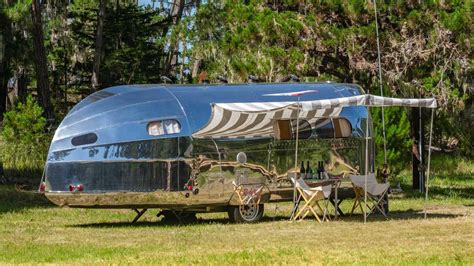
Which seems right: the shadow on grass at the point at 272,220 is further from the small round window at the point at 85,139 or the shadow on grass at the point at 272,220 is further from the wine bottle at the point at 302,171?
the small round window at the point at 85,139

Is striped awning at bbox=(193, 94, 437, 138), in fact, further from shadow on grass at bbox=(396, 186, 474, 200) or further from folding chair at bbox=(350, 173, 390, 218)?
shadow on grass at bbox=(396, 186, 474, 200)

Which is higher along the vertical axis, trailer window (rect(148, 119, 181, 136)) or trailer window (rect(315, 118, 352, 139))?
trailer window (rect(148, 119, 181, 136))

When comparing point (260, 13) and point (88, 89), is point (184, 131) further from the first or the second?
point (88, 89)

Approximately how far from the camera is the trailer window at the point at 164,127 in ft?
63.6

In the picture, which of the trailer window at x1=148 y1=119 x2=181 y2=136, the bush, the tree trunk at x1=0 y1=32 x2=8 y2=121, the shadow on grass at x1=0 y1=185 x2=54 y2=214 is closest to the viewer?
the trailer window at x1=148 y1=119 x2=181 y2=136

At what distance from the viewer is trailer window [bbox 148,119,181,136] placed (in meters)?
19.4

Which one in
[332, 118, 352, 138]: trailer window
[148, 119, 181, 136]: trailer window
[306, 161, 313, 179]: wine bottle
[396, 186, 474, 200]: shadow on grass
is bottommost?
[396, 186, 474, 200]: shadow on grass

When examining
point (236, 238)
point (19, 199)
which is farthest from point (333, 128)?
point (19, 199)

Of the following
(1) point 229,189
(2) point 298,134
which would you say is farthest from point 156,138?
(2) point 298,134

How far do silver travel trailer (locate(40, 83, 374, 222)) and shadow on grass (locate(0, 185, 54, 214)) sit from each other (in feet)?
17.5

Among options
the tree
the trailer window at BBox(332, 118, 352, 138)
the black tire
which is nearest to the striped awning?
the trailer window at BBox(332, 118, 352, 138)

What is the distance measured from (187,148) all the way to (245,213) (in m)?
1.93

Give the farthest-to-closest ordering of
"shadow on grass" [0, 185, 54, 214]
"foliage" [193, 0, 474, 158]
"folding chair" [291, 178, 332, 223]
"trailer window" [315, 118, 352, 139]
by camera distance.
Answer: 1. "foliage" [193, 0, 474, 158]
2. "shadow on grass" [0, 185, 54, 214]
3. "trailer window" [315, 118, 352, 139]
4. "folding chair" [291, 178, 332, 223]

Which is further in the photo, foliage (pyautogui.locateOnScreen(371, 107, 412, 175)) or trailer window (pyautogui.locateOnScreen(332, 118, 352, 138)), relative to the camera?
foliage (pyautogui.locateOnScreen(371, 107, 412, 175))
